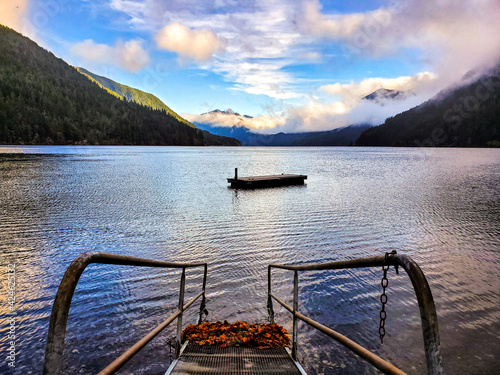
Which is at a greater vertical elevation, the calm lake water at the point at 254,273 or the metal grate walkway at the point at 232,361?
the metal grate walkway at the point at 232,361

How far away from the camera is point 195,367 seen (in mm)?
4395

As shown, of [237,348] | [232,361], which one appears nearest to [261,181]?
[237,348]

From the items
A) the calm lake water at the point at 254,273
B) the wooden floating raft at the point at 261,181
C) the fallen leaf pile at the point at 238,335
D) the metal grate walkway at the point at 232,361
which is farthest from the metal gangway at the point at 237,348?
the wooden floating raft at the point at 261,181

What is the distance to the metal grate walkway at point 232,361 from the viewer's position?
4.27 meters

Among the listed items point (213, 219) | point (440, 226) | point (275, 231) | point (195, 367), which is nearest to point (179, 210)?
point (213, 219)

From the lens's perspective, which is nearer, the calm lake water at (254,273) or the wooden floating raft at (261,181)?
the calm lake water at (254,273)

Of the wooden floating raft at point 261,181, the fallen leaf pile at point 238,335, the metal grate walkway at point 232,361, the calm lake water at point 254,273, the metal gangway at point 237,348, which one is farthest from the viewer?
the wooden floating raft at point 261,181

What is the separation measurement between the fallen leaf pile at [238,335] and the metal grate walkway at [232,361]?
393mm

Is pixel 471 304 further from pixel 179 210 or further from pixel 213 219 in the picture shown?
pixel 179 210

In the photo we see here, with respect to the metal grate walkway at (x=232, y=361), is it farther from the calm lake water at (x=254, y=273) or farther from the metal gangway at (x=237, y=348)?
the calm lake water at (x=254, y=273)

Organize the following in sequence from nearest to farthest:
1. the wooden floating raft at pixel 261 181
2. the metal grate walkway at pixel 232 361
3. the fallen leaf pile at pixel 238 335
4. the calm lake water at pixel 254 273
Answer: the metal grate walkway at pixel 232 361
the fallen leaf pile at pixel 238 335
the calm lake water at pixel 254 273
the wooden floating raft at pixel 261 181

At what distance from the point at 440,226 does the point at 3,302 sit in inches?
867

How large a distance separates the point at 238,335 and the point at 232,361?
6.19 ft

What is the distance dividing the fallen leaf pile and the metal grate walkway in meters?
0.39
